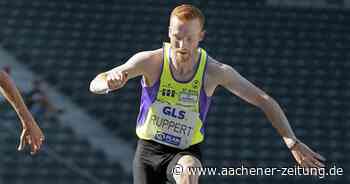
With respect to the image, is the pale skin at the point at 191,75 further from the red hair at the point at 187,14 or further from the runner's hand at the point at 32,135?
the runner's hand at the point at 32,135

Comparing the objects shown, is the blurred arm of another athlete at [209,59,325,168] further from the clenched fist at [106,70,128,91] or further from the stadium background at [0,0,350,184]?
the stadium background at [0,0,350,184]

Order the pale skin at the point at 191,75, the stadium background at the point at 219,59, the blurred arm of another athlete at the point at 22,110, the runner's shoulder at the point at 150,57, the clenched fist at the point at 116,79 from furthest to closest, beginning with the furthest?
→ the stadium background at the point at 219,59 < the runner's shoulder at the point at 150,57 < the pale skin at the point at 191,75 < the blurred arm of another athlete at the point at 22,110 < the clenched fist at the point at 116,79

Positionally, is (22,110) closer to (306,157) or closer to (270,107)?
(270,107)

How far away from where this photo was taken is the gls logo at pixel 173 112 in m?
3.98

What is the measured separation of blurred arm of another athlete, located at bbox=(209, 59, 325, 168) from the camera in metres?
3.80

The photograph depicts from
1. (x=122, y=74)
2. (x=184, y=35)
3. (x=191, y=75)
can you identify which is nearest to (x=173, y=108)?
(x=191, y=75)

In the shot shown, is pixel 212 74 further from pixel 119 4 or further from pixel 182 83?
pixel 119 4

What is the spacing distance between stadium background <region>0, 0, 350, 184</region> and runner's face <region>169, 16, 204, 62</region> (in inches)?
235

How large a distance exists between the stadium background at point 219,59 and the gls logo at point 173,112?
19.1ft

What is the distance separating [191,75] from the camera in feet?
13.1

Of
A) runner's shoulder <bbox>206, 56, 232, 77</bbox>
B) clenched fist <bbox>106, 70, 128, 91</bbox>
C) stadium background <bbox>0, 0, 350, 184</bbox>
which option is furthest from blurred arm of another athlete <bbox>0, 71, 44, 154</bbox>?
stadium background <bbox>0, 0, 350, 184</bbox>

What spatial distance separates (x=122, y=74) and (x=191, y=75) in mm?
608

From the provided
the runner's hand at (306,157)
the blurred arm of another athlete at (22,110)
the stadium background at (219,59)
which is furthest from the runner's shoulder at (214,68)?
the stadium background at (219,59)

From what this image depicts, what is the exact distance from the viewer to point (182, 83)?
3.96 m
